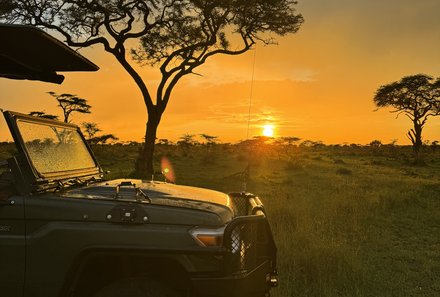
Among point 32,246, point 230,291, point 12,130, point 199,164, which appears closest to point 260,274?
point 230,291

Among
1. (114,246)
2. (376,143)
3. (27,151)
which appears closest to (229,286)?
(114,246)

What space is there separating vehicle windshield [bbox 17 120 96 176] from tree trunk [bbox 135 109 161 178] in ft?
50.4

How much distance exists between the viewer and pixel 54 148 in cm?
418

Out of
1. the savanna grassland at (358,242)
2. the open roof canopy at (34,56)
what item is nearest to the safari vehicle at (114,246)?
the open roof canopy at (34,56)

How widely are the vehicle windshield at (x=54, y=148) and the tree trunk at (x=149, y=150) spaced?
15.4m

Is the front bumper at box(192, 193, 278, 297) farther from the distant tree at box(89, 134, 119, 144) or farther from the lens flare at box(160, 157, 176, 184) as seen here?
the distant tree at box(89, 134, 119, 144)

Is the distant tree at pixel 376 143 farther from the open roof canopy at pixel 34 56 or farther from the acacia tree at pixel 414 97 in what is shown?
the open roof canopy at pixel 34 56

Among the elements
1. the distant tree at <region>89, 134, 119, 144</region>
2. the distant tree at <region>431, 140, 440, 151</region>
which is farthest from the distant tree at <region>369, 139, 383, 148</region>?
the distant tree at <region>89, 134, 119, 144</region>

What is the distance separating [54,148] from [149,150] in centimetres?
1691

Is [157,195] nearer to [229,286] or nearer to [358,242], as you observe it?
[229,286]

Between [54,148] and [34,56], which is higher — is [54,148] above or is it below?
below

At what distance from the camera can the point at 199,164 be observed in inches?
1104

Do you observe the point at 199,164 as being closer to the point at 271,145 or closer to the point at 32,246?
the point at 271,145

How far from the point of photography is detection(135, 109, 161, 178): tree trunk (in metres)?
20.7
